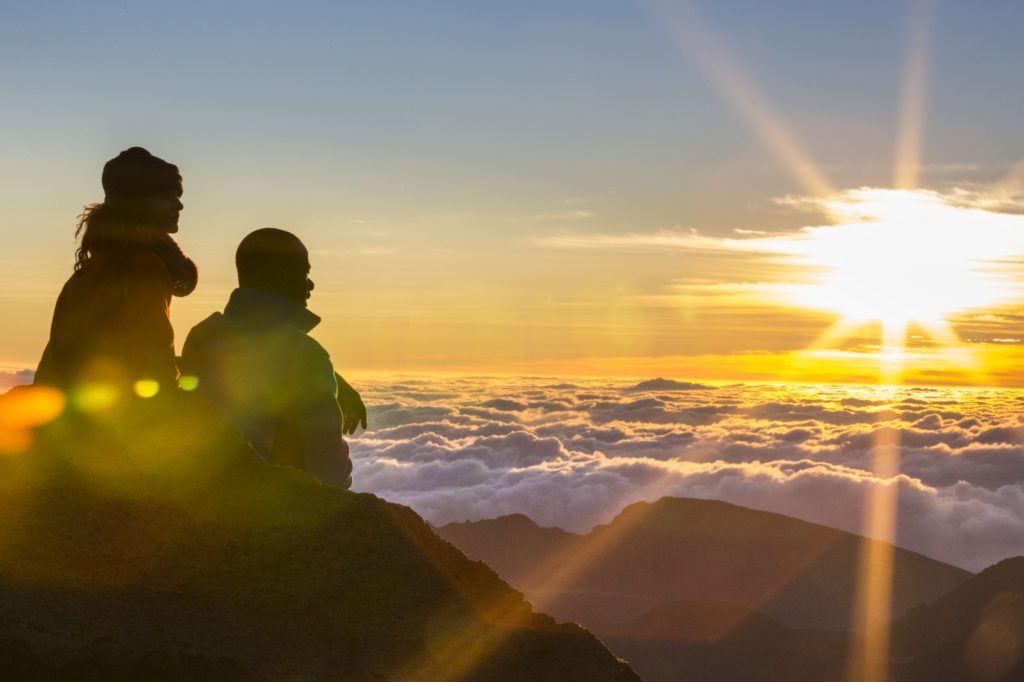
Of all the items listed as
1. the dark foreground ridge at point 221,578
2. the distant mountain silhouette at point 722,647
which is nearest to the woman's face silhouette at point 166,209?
the dark foreground ridge at point 221,578

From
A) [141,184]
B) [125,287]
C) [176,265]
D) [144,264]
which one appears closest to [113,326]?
[125,287]

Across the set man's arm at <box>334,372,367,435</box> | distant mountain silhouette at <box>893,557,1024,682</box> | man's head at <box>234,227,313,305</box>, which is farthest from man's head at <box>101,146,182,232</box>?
distant mountain silhouette at <box>893,557,1024,682</box>

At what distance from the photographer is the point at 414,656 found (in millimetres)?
5176

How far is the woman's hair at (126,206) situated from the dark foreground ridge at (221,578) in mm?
868

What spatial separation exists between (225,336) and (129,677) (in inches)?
85.6

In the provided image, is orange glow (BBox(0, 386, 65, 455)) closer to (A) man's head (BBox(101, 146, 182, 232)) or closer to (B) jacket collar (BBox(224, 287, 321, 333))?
(A) man's head (BBox(101, 146, 182, 232))

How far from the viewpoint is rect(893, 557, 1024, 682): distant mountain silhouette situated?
11181cm

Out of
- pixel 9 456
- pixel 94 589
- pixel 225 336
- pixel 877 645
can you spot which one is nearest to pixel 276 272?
pixel 225 336

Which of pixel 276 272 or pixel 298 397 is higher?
pixel 276 272

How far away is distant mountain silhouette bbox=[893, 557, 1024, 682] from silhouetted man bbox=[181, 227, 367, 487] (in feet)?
384

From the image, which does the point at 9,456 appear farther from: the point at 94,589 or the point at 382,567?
the point at 382,567

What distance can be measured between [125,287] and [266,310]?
0.98 meters

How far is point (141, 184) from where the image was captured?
579 centimetres

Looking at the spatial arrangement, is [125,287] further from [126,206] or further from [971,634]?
[971,634]
